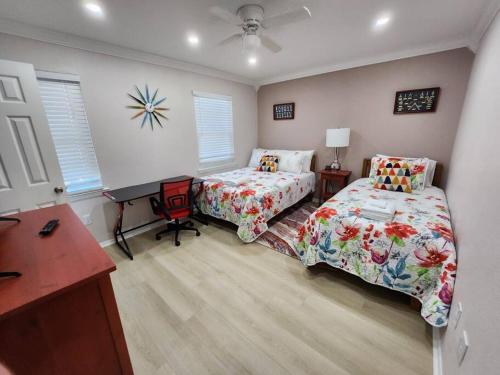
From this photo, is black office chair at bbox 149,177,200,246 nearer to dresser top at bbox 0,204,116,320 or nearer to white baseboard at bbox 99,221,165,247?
white baseboard at bbox 99,221,165,247

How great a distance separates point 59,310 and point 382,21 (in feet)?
10.4

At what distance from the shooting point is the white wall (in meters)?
2.18

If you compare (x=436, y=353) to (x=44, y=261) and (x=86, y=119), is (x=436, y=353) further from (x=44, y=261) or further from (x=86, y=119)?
(x=86, y=119)

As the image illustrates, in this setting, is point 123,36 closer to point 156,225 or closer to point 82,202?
point 82,202

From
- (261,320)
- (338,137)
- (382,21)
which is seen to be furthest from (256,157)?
(261,320)

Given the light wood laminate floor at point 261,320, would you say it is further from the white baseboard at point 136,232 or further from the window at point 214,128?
the window at point 214,128

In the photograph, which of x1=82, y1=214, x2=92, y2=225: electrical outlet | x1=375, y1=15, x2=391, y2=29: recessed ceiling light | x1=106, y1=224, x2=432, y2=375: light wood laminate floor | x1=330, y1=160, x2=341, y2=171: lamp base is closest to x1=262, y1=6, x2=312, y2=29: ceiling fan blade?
x1=375, y1=15, x2=391, y2=29: recessed ceiling light

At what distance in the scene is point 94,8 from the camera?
5.69 feet

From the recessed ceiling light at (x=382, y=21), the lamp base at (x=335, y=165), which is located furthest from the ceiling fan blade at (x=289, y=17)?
the lamp base at (x=335, y=165)

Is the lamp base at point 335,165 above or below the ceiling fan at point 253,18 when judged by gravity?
below

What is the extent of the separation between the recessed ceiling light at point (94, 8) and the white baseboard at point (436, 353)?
349cm

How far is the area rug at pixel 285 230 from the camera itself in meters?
2.57

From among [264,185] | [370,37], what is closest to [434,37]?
[370,37]

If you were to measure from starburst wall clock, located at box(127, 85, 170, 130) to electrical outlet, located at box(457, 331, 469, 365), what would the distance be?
3471 mm
